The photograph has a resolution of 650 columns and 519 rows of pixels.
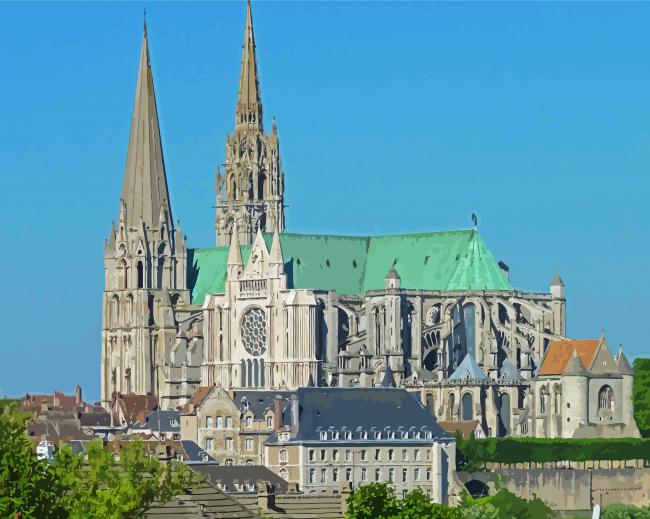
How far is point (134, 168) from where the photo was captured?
6777 inches

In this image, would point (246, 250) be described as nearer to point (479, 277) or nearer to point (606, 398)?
point (479, 277)

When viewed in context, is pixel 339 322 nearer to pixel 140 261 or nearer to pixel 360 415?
pixel 140 261

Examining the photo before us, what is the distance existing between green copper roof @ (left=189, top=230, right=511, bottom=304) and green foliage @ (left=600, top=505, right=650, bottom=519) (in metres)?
28.3

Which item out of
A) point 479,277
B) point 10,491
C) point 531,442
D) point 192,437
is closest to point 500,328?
point 479,277

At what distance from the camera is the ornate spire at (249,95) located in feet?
595

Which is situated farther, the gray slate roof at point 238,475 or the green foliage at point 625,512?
the green foliage at point 625,512

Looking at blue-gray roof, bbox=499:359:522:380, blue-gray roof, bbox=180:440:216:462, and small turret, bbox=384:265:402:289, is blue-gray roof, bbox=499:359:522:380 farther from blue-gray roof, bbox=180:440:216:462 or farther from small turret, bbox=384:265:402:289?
blue-gray roof, bbox=180:440:216:462

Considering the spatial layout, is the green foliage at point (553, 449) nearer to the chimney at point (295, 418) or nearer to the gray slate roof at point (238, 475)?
the chimney at point (295, 418)

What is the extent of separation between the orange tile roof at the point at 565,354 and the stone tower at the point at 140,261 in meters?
29.4

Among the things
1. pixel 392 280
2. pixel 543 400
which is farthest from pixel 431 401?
pixel 392 280

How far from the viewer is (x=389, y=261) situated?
164125 mm

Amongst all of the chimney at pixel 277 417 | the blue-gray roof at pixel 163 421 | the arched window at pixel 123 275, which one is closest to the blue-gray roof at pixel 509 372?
the blue-gray roof at pixel 163 421

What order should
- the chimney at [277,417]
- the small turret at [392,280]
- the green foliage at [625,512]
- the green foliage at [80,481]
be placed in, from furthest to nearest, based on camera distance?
the small turret at [392,280] < the chimney at [277,417] < the green foliage at [625,512] < the green foliage at [80,481]

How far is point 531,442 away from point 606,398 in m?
7.43
